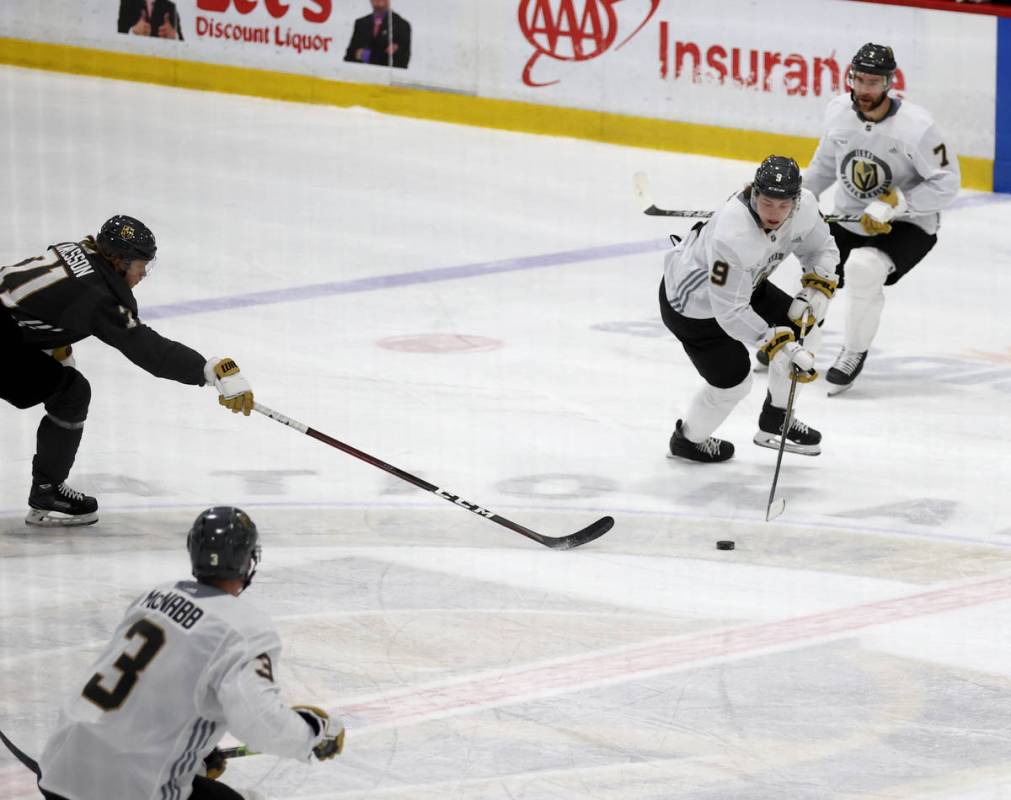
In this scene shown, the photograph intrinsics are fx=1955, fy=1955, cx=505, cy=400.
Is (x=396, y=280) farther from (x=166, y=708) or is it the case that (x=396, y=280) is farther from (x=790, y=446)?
(x=166, y=708)

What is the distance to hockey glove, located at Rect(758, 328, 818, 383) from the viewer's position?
6.11 m

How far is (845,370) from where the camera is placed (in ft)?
24.8

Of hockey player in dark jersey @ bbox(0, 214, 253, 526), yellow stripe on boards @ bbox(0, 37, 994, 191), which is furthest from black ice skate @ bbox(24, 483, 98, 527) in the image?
yellow stripe on boards @ bbox(0, 37, 994, 191)

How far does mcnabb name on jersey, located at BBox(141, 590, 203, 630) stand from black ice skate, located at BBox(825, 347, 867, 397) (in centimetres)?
463

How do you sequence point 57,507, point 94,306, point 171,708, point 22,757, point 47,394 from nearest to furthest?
point 171,708
point 22,757
point 94,306
point 47,394
point 57,507

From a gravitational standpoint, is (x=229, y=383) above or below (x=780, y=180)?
below

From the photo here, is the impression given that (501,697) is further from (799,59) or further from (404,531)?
(799,59)

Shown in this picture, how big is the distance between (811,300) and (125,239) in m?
2.38

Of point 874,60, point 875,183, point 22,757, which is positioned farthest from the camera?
point 875,183

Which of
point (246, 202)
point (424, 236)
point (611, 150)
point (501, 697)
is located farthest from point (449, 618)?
point (611, 150)

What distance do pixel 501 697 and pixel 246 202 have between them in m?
6.32

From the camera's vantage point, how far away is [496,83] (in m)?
11.9

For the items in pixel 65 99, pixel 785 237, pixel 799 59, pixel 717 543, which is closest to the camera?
pixel 717 543

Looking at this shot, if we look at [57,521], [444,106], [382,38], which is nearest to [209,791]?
[57,521]
